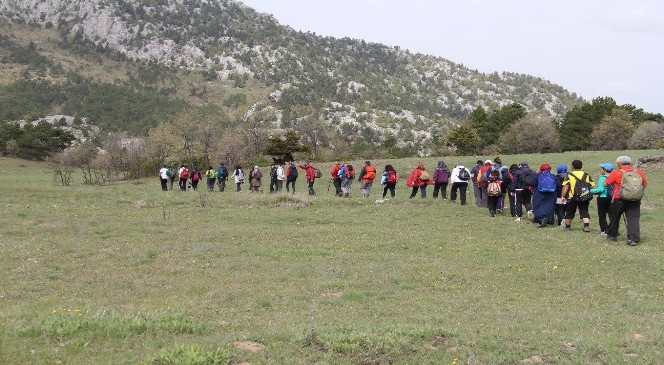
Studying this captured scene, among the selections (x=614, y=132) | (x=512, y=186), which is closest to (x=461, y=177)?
(x=512, y=186)

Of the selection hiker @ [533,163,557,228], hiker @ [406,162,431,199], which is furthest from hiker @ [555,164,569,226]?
hiker @ [406,162,431,199]

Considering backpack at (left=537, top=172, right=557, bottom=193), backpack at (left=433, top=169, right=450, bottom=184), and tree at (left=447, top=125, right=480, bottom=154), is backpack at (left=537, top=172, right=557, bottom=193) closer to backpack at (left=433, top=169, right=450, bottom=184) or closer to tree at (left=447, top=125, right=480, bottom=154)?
backpack at (left=433, top=169, right=450, bottom=184)

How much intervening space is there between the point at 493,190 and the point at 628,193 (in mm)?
6607

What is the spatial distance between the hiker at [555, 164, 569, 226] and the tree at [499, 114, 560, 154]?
63548mm

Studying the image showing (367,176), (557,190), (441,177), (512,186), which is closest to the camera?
(557,190)

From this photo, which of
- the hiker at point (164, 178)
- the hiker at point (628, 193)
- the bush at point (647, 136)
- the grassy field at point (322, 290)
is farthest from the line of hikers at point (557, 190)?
the bush at point (647, 136)

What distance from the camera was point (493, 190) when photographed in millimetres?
21703

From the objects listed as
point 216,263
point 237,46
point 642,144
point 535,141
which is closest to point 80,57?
point 237,46

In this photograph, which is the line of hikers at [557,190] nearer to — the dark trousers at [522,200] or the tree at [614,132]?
the dark trousers at [522,200]

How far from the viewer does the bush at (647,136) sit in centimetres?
6706

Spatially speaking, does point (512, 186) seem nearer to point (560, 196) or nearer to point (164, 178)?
point (560, 196)

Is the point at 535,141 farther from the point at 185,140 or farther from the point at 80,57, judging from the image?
the point at 80,57

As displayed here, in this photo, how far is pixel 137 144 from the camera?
78562 millimetres

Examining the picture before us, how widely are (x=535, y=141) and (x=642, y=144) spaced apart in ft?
48.9
